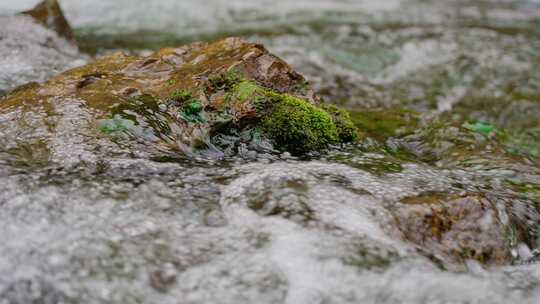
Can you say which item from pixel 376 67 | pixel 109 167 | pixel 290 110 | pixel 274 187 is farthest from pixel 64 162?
pixel 376 67

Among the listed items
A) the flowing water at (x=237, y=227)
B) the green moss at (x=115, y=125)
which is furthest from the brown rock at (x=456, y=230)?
the green moss at (x=115, y=125)

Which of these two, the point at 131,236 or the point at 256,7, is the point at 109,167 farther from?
the point at 256,7

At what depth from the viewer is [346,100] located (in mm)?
8133

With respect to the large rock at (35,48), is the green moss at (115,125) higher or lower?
lower

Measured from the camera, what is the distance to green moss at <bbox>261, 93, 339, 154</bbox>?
5.16 m

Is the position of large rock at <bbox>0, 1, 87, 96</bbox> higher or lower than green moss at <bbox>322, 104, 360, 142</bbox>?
higher

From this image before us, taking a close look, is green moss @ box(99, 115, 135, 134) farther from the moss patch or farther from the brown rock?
the brown rock

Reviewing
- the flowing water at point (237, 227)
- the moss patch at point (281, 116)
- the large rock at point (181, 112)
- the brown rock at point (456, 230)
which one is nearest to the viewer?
the flowing water at point (237, 227)

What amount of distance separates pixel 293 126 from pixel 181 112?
1018mm

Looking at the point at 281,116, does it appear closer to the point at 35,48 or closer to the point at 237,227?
the point at 237,227

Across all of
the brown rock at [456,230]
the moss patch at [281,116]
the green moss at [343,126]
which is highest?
the moss patch at [281,116]

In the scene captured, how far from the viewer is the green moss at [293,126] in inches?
203

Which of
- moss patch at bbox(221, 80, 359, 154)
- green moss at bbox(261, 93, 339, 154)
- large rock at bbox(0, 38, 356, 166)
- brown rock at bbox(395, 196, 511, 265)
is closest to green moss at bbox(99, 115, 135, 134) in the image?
large rock at bbox(0, 38, 356, 166)

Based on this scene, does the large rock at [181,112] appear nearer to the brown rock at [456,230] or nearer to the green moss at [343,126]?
the green moss at [343,126]
